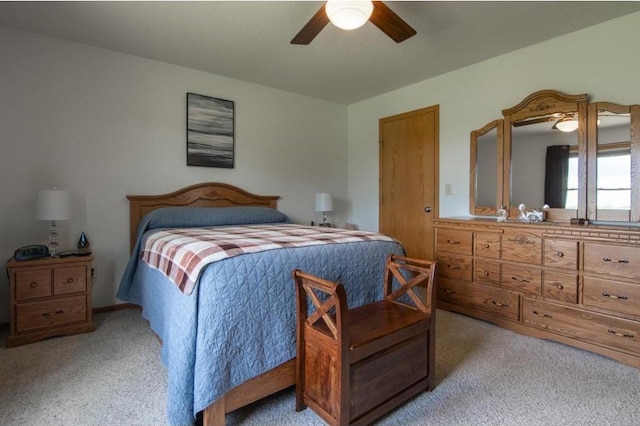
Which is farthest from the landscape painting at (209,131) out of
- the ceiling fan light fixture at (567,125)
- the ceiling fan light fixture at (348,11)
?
the ceiling fan light fixture at (567,125)

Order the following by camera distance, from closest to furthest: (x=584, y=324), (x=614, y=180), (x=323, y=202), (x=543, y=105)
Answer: (x=584, y=324)
(x=614, y=180)
(x=543, y=105)
(x=323, y=202)

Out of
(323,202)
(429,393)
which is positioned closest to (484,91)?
(323,202)

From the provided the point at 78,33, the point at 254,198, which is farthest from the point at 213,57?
the point at 254,198

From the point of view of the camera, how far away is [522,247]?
2.52 m

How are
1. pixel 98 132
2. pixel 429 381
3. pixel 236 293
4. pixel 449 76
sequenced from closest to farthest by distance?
pixel 236 293 → pixel 429 381 → pixel 98 132 → pixel 449 76

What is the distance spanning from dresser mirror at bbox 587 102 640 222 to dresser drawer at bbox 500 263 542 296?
0.65m

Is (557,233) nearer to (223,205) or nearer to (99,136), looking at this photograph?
(223,205)

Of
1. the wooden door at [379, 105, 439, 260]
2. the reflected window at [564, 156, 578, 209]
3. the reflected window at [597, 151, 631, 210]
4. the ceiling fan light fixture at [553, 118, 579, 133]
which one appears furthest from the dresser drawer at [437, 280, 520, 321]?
the ceiling fan light fixture at [553, 118, 579, 133]

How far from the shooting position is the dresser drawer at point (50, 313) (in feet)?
7.59

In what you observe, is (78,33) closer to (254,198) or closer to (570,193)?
(254,198)

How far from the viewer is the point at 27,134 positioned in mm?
2666

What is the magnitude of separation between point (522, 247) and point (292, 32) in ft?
8.04

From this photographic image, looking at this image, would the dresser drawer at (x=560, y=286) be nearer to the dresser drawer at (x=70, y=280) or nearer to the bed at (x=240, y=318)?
the bed at (x=240, y=318)

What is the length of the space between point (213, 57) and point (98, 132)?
4.05 ft
